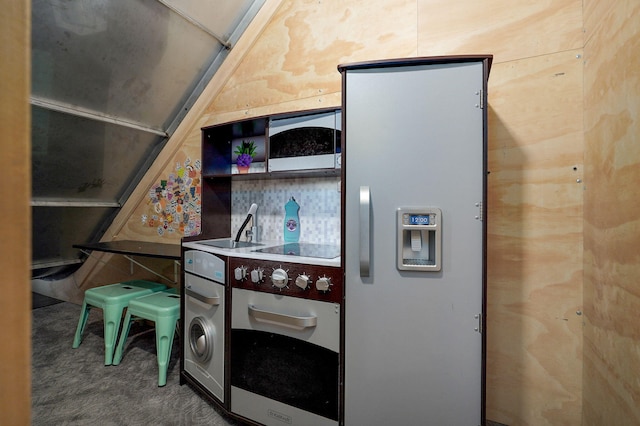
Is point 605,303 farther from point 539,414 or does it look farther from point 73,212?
point 73,212

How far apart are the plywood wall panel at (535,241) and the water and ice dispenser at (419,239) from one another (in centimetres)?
64

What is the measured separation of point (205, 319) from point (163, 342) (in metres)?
0.51

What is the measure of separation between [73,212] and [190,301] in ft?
7.00

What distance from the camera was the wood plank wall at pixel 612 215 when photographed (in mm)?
1138

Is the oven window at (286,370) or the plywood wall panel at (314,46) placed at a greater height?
the plywood wall panel at (314,46)

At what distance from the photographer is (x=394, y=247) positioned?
4.58 feet

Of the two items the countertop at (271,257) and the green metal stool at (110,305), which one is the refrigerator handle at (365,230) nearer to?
the countertop at (271,257)

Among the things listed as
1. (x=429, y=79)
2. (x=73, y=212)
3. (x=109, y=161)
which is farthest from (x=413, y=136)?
(x=73, y=212)

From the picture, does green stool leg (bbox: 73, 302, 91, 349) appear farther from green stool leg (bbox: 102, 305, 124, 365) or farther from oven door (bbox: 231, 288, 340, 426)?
oven door (bbox: 231, 288, 340, 426)

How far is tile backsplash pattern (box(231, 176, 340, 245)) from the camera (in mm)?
2207

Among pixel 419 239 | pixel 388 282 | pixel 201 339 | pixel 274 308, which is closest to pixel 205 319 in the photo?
pixel 201 339

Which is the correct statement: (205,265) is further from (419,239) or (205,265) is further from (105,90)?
(105,90)

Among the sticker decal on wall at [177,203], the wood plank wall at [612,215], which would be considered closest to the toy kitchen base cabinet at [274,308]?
the sticker decal on wall at [177,203]

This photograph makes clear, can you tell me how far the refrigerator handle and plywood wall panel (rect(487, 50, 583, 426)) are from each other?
0.87 meters
